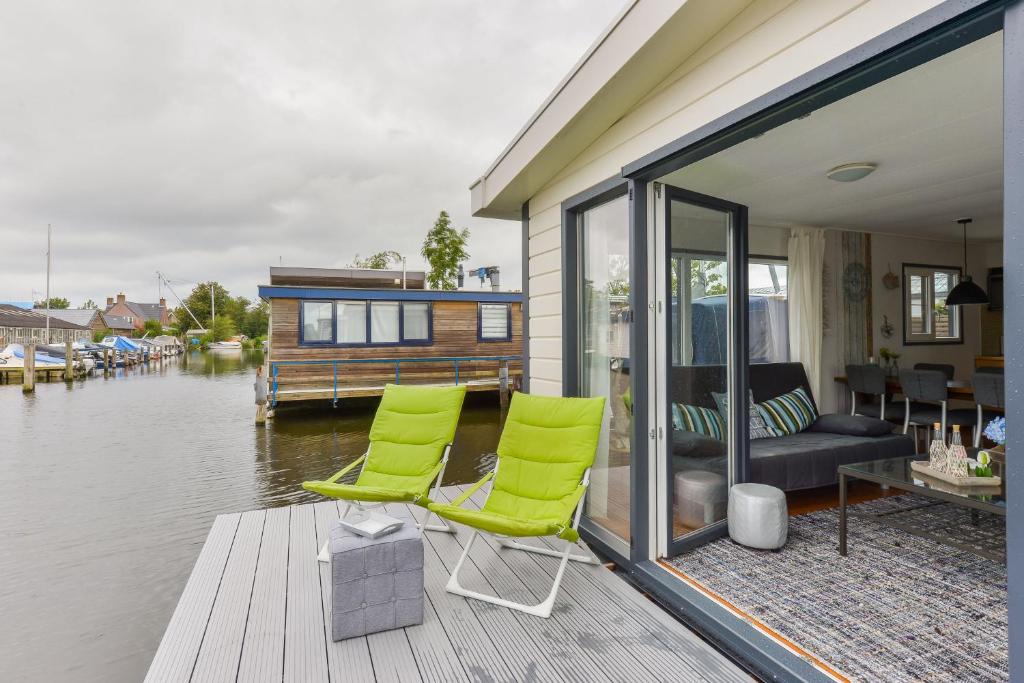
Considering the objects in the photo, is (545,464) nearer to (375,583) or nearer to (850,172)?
(375,583)

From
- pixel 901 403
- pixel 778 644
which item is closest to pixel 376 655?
pixel 778 644

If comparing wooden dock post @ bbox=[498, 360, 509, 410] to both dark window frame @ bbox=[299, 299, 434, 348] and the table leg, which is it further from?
the table leg

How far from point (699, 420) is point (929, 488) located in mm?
1092

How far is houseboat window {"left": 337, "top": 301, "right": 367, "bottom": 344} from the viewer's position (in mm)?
10734

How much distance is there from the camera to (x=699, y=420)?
288 cm

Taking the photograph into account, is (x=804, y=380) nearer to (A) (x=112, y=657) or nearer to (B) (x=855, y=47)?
(B) (x=855, y=47)

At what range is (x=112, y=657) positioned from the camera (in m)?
2.49

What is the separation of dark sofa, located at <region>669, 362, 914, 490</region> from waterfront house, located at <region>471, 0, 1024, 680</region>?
0.06 ft

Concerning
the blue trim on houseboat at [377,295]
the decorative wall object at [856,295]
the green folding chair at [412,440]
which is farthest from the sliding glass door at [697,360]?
the blue trim on houseboat at [377,295]

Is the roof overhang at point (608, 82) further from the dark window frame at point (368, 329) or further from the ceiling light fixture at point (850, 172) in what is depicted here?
the dark window frame at point (368, 329)

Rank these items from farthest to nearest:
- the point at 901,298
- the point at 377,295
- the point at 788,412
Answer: the point at 377,295 < the point at 901,298 < the point at 788,412

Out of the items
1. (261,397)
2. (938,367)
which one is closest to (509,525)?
(938,367)

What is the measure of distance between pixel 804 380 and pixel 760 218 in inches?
63.8

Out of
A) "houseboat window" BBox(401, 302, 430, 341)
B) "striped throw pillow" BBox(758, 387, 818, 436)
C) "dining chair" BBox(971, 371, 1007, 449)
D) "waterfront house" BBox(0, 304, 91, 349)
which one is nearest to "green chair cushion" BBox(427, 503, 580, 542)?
"striped throw pillow" BBox(758, 387, 818, 436)
